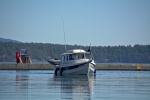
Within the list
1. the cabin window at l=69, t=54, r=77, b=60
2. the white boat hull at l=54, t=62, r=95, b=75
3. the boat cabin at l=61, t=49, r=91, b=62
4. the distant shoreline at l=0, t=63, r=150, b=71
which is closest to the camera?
the white boat hull at l=54, t=62, r=95, b=75

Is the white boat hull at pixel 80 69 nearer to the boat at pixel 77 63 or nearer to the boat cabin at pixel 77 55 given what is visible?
the boat at pixel 77 63

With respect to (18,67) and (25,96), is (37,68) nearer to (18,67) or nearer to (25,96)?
(18,67)

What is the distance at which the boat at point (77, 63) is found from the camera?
2795 inches

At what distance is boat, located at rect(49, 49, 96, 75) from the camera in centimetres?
7100

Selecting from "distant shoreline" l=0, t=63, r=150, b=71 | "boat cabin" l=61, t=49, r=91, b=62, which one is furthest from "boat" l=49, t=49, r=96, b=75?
"distant shoreline" l=0, t=63, r=150, b=71

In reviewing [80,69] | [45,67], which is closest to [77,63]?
[80,69]

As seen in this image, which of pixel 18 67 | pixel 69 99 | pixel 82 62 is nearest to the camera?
pixel 69 99

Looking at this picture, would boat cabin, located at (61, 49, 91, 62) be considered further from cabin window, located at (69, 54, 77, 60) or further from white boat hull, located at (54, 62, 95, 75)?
white boat hull, located at (54, 62, 95, 75)

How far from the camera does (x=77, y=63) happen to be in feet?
233

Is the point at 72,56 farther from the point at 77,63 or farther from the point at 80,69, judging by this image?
the point at 80,69

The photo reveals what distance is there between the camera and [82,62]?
70.6m

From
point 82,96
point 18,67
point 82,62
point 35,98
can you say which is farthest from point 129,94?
point 18,67

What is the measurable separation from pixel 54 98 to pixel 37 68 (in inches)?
2926

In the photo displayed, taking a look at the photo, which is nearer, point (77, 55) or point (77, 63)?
point (77, 63)
